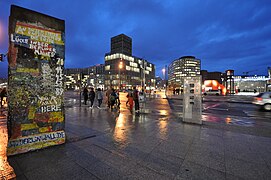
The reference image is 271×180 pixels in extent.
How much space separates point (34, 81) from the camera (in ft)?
11.9

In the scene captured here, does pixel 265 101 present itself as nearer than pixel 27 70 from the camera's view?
No

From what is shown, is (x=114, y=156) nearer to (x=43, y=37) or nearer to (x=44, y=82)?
(x=44, y=82)

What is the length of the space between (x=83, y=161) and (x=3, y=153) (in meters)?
2.09

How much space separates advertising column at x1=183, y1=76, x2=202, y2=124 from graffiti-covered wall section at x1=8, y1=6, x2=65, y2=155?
5709 millimetres

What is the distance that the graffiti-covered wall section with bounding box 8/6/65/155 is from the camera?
3.32m

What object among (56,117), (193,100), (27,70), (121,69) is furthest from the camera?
(121,69)

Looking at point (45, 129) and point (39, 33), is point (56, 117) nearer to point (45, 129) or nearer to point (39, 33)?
point (45, 129)

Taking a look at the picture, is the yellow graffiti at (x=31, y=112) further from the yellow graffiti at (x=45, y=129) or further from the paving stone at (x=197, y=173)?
the paving stone at (x=197, y=173)

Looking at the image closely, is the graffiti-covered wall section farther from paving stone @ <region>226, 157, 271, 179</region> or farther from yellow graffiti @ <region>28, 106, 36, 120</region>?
paving stone @ <region>226, 157, 271, 179</region>

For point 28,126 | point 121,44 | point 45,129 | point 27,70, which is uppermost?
point 121,44

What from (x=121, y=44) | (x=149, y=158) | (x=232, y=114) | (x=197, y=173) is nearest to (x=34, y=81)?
(x=149, y=158)

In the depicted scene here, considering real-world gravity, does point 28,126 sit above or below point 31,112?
below

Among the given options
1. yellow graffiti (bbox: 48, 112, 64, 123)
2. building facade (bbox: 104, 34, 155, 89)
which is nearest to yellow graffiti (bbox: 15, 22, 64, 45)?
yellow graffiti (bbox: 48, 112, 64, 123)

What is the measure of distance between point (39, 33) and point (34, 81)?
1253 mm
